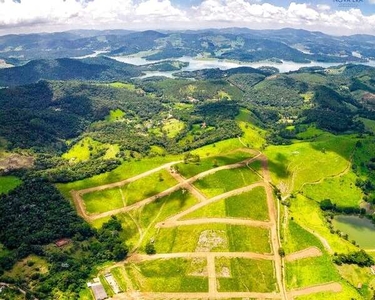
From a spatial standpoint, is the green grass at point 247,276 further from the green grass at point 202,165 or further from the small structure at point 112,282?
the green grass at point 202,165

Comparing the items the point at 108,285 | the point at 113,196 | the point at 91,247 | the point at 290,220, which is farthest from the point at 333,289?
the point at 113,196

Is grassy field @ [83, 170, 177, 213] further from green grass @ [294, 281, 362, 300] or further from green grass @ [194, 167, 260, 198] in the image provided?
green grass @ [294, 281, 362, 300]


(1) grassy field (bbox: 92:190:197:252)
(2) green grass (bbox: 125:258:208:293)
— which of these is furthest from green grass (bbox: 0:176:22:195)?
(2) green grass (bbox: 125:258:208:293)

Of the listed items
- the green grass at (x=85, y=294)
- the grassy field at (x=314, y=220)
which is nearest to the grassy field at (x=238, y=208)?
the grassy field at (x=314, y=220)

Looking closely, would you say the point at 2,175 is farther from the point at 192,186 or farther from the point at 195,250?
the point at 195,250

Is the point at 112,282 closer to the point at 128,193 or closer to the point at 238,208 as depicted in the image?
the point at 128,193

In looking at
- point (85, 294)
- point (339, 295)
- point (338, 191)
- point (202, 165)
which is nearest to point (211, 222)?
point (202, 165)
